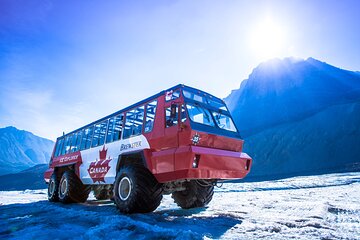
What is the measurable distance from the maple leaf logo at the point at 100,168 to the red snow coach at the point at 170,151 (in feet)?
0.10

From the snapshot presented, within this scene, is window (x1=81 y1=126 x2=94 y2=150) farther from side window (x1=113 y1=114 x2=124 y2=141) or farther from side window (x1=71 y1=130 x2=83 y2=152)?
side window (x1=113 y1=114 x2=124 y2=141)

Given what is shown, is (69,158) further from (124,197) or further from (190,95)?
(190,95)

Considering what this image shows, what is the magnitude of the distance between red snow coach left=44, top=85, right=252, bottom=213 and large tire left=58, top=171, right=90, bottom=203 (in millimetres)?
1488

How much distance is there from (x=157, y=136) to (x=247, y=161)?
8.06 ft

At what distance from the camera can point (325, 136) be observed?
58.8 m

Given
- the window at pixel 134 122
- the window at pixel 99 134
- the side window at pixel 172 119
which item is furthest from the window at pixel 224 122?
the window at pixel 99 134

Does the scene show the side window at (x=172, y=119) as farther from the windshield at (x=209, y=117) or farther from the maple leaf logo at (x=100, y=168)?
the maple leaf logo at (x=100, y=168)

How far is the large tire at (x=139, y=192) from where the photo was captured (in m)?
5.71

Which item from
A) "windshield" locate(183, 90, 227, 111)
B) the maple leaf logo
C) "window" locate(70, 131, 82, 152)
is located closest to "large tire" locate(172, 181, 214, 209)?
"windshield" locate(183, 90, 227, 111)

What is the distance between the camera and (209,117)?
6398 mm

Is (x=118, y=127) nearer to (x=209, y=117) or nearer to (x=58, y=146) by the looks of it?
(x=209, y=117)

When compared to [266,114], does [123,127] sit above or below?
below

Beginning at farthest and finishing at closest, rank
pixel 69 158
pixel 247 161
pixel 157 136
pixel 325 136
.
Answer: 1. pixel 325 136
2. pixel 69 158
3. pixel 247 161
4. pixel 157 136

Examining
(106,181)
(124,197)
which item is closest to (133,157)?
(124,197)
